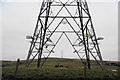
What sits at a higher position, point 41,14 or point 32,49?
point 41,14

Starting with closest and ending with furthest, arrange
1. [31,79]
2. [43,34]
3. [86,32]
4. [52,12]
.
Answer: [31,79] < [43,34] < [86,32] < [52,12]

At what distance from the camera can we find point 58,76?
15.6m

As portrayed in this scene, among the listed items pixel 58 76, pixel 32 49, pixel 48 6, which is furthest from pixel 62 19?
pixel 58 76

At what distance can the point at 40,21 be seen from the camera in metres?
21.4

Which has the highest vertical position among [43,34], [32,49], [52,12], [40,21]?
[52,12]

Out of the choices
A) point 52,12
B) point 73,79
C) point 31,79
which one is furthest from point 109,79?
point 52,12

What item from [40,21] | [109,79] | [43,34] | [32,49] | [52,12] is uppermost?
[52,12]

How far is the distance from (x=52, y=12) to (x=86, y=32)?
17.3ft

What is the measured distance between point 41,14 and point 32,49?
168 inches

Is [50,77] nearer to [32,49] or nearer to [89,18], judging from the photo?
[32,49]

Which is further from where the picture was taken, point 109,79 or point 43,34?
point 43,34

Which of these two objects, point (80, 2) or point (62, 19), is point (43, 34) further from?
point (80, 2)

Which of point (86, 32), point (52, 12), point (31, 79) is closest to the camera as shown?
point (31, 79)

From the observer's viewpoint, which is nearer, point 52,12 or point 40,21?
point 40,21
